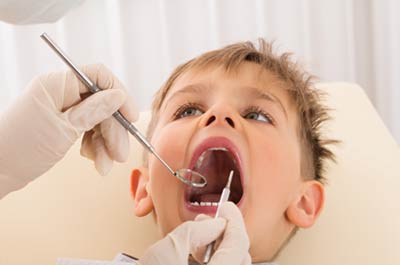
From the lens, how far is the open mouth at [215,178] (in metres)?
1.75

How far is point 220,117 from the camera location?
1637 mm

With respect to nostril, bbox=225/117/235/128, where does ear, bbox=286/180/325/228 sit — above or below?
below

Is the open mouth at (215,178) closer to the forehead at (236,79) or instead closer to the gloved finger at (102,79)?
the forehead at (236,79)

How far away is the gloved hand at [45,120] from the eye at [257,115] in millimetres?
356

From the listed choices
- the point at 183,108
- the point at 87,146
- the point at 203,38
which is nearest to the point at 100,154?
the point at 87,146

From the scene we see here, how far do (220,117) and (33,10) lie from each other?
55 centimetres

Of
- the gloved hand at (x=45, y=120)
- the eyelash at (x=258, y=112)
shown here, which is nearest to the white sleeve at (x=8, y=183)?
the gloved hand at (x=45, y=120)

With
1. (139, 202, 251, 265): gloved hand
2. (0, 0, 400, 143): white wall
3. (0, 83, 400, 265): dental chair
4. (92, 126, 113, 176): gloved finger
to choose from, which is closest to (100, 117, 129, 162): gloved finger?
(92, 126, 113, 176): gloved finger

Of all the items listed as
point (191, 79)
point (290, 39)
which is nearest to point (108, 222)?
point (191, 79)

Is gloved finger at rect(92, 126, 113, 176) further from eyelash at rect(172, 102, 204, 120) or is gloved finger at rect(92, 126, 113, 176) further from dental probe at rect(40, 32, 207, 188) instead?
eyelash at rect(172, 102, 204, 120)

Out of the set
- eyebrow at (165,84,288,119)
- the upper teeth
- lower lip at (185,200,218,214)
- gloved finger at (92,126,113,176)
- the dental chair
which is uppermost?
eyebrow at (165,84,288,119)

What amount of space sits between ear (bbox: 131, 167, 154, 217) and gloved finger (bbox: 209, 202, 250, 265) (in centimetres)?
37

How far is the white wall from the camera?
2625 mm

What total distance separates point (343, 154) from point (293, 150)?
1.15ft
